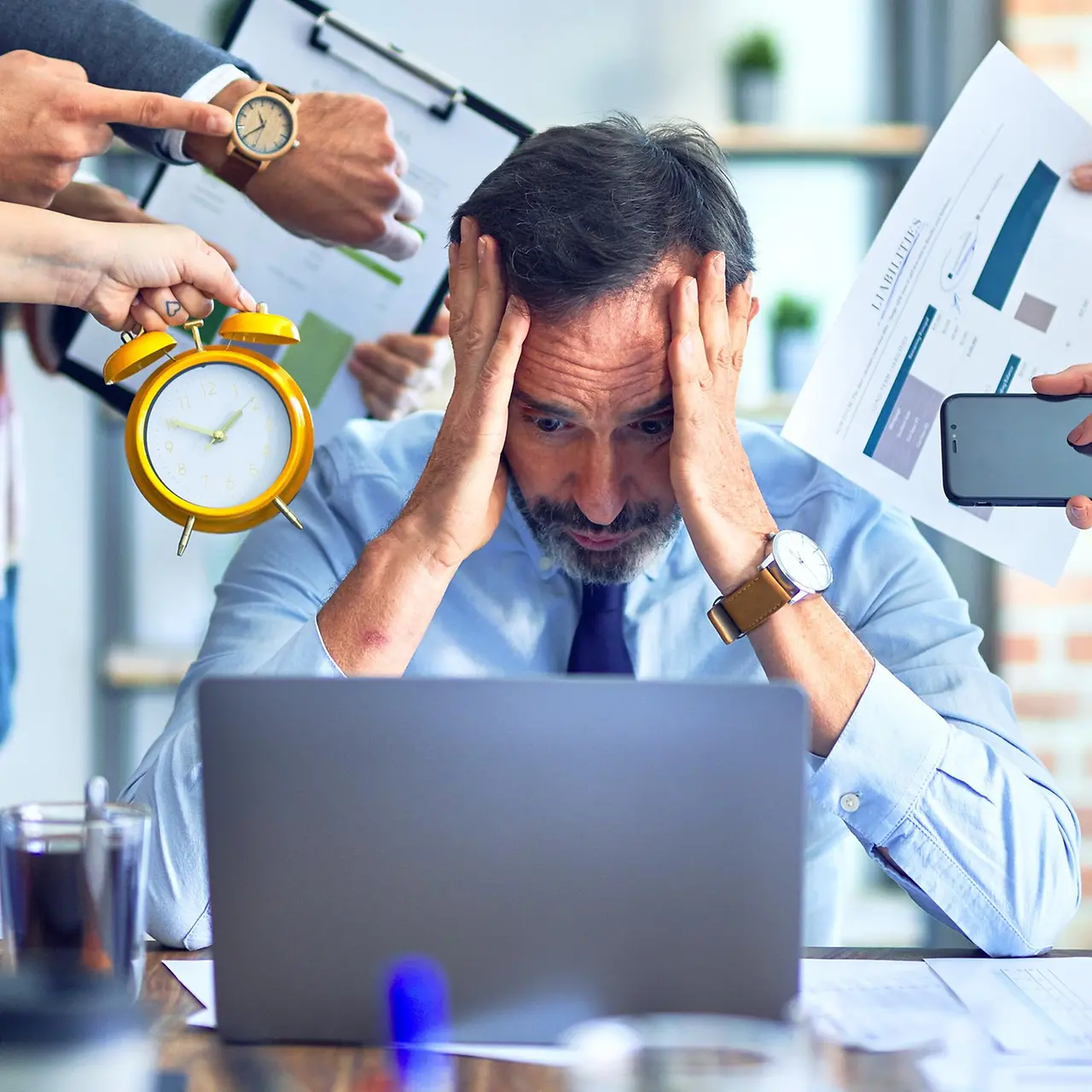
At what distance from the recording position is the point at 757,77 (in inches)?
113

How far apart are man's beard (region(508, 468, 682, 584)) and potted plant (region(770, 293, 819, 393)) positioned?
58.5 inches

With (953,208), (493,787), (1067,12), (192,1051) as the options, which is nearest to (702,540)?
(953,208)

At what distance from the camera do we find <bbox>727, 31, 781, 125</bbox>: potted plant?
9.38ft

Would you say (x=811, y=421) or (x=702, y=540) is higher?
(x=811, y=421)

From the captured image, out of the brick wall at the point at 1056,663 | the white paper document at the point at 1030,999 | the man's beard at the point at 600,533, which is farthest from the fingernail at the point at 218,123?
the brick wall at the point at 1056,663

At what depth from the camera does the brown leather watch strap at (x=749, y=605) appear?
127 cm

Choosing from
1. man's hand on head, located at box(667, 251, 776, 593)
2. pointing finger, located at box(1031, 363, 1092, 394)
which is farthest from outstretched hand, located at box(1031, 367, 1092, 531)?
man's hand on head, located at box(667, 251, 776, 593)

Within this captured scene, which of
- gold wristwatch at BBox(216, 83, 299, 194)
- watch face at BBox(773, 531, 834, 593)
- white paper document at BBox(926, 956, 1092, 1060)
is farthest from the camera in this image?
gold wristwatch at BBox(216, 83, 299, 194)

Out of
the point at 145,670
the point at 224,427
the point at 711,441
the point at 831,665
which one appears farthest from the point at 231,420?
the point at 145,670

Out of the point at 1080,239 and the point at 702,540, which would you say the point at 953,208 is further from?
the point at 702,540

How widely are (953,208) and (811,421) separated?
0.92 ft

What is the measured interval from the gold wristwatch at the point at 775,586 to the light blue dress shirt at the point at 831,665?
11 centimetres

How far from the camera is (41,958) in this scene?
84cm

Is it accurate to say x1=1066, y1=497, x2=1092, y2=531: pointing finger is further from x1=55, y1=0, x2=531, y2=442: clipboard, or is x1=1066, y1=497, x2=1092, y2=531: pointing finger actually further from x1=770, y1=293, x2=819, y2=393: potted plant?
x1=770, y1=293, x2=819, y2=393: potted plant
